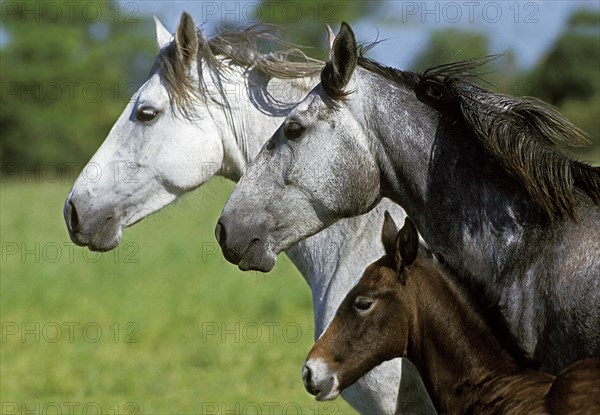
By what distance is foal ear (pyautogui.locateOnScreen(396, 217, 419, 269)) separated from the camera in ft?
13.9

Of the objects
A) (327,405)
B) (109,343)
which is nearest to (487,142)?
(327,405)

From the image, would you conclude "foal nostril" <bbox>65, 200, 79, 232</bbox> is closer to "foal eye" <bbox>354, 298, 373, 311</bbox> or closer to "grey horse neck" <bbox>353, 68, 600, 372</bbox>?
"foal eye" <bbox>354, 298, 373, 311</bbox>

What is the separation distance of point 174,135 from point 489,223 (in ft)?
5.89

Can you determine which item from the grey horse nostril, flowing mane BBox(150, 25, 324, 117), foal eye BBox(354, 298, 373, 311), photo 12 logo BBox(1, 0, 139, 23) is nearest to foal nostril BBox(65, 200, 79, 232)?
flowing mane BBox(150, 25, 324, 117)

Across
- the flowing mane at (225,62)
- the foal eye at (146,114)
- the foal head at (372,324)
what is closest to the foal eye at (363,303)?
the foal head at (372,324)

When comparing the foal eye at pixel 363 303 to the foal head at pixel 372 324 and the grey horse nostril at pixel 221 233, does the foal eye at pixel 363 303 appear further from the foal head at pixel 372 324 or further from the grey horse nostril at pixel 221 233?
the grey horse nostril at pixel 221 233

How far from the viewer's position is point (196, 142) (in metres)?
5.09

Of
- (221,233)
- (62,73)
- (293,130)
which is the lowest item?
(62,73)

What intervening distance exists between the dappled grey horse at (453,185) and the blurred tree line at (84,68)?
28545 millimetres

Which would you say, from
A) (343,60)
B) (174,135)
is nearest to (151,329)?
(174,135)

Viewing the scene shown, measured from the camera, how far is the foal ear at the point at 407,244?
Result: 167 inches

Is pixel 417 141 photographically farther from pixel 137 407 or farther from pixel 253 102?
pixel 137 407

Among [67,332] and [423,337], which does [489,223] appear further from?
[67,332]

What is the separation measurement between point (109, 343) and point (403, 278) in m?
7.68
